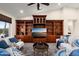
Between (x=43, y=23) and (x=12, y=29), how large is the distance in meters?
2.23

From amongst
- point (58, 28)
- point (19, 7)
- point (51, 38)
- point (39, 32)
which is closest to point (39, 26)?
point (39, 32)

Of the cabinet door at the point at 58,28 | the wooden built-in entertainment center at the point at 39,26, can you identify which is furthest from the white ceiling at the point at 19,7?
the cabinet door at the point at 58,28

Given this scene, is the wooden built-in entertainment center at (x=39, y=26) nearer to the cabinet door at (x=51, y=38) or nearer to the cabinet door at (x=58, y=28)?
the cabinet door at (x=58, y=28)

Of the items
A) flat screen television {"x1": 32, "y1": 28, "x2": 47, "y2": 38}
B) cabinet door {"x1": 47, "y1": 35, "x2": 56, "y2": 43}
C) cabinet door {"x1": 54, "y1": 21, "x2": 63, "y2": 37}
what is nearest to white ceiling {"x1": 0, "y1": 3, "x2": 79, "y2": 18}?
cabinet door {"x1": 54, "y1": 21, "x2": 63, "y2": 37}

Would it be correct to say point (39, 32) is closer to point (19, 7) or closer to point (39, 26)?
point (39, 26)

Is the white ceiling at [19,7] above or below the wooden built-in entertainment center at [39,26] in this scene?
above

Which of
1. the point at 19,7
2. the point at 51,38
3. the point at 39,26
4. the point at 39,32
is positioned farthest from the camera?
the point at 39,26

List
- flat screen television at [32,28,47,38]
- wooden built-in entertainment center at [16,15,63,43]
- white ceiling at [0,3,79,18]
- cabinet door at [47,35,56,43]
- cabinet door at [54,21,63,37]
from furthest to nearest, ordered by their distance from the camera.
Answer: cabinet door at [54,21,63,37], wooden built-in entertainment center at [16,15,63,43], flat screen television at [32,28,47,38], cabinet door at [47,35,56,43], white ceiling at [0,3,79,18]

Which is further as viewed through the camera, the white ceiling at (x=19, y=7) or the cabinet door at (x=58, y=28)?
the cabinet door at (x=58, y=28)

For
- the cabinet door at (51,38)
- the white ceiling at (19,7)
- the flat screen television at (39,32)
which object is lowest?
the cabinet door at (51,38)

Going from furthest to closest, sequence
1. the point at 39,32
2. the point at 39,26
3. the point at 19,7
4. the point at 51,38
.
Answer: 1. the point at 39,26
2. the point at 39,32
3. the point at 51,38
4. the point at 19,7

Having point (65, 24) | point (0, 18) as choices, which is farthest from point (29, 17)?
point (0, 18)

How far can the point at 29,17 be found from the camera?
11.0 m

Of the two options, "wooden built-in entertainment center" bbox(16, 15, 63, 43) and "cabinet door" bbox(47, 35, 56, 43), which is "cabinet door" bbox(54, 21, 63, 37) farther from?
"cabinet door" bbox(47, 35, 56, 43)
